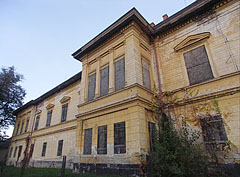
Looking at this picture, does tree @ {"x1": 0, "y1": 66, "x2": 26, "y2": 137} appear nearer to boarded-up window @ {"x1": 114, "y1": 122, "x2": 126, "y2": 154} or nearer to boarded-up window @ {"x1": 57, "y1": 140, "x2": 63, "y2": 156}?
boarded-up window @ {"x1": 57, "y1": 140, "x2": 63, "y2": 156}

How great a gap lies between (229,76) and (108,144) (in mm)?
6687

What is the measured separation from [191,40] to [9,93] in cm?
2279

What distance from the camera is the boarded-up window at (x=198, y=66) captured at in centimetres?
777

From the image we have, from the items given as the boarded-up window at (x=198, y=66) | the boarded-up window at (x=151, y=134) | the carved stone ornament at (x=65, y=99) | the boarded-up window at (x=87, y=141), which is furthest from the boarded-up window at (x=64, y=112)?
the boarded-up window at (x=198, y=66)

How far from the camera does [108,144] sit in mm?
8203

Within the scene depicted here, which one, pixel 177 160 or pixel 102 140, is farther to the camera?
pixel 102 140

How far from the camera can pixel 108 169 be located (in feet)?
25.1

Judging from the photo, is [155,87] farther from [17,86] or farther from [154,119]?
[17,86]

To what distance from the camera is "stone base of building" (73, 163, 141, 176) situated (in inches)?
265

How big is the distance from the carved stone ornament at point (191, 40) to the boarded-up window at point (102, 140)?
627cm

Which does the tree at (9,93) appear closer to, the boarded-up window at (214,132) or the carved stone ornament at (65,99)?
the carved stone ornament at (65,99)

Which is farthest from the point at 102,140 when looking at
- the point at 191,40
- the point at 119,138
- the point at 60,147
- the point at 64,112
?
the point at 64,112

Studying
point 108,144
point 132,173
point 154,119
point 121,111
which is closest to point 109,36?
point 121,111

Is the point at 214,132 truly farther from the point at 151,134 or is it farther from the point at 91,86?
the point at 91,86
